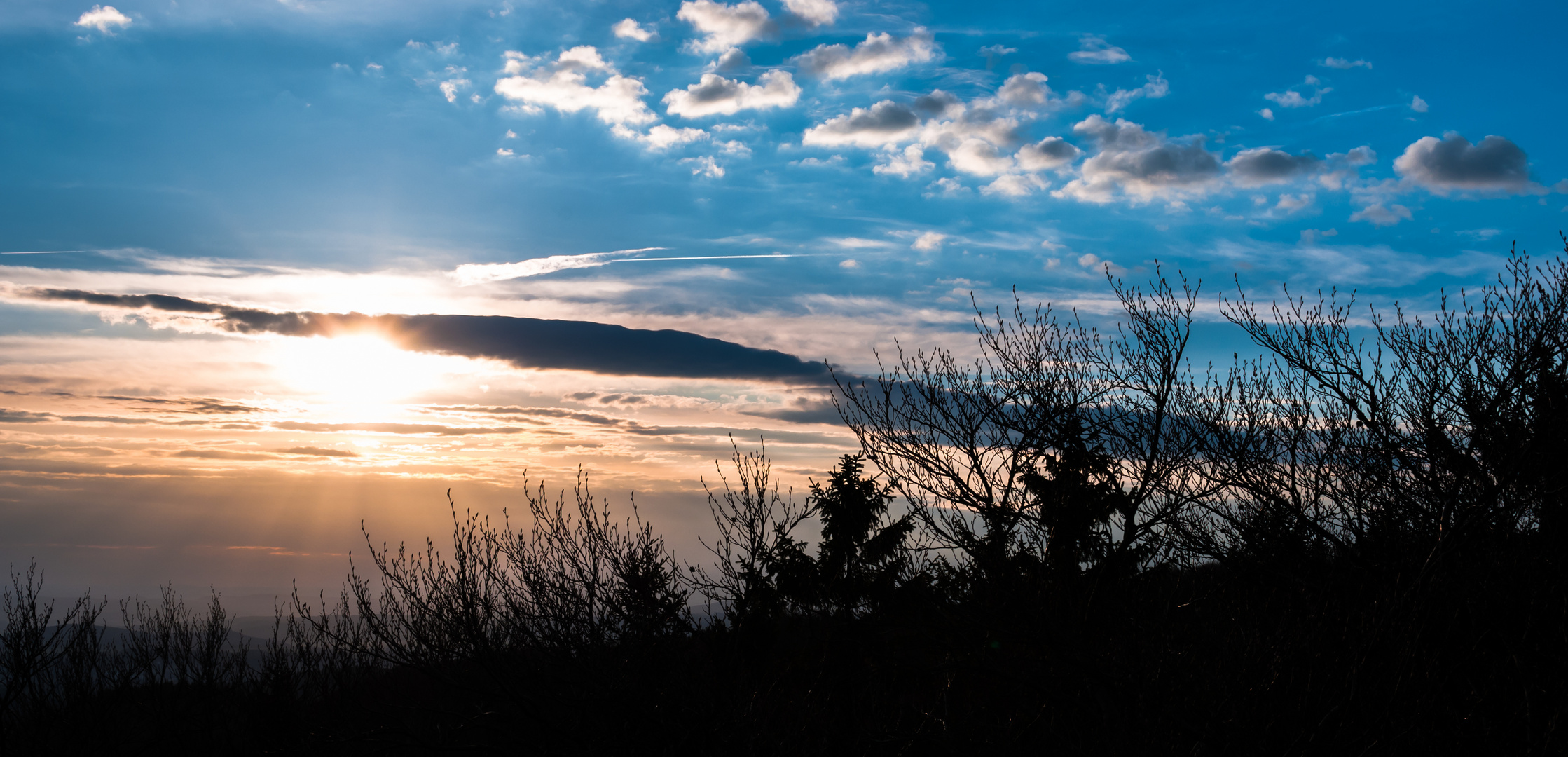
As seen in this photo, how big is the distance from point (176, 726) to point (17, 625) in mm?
6279

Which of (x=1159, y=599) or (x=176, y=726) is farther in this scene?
(x=176, y=726)

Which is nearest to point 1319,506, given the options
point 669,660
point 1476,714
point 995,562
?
point 1476,714

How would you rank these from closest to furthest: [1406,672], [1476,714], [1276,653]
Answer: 1. [1276,653]
2. [1476,714]
3. [1406,672]

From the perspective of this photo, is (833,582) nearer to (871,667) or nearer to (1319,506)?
(871,667)

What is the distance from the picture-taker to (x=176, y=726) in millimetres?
31016

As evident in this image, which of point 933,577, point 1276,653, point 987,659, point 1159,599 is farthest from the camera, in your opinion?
point 933,577

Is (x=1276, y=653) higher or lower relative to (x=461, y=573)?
higher

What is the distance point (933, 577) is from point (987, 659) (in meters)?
2.04

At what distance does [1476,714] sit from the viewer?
1156 cm

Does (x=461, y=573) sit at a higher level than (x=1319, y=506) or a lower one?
lower

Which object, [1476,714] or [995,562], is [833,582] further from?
[1476,714]

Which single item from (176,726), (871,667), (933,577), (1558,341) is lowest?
(176,726)

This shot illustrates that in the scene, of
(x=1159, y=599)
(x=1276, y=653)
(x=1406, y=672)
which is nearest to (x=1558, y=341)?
(x=1406, y=672)

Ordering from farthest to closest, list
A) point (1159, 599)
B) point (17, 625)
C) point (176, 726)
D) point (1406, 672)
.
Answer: point (176, 726)
point (17, 625)
point (1159, 599)
point (1406, 672)
